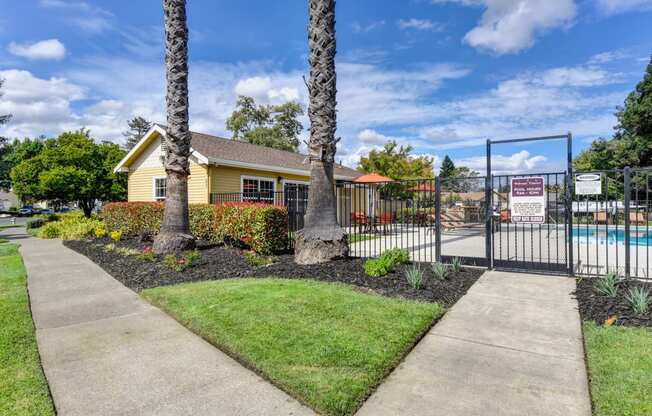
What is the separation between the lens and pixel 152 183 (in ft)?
59.3

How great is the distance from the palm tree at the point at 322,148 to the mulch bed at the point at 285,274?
0.36 m

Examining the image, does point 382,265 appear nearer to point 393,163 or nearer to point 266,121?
point 393,163

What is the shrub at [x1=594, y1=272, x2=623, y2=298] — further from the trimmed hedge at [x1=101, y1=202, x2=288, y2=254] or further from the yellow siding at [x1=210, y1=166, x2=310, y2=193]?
the yellow siding at [x1=210, y1=166, x2=310, y2=193]

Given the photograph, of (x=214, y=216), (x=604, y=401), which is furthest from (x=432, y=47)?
(x=604, y=401)

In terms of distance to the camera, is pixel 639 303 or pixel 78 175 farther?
pixel 78 175

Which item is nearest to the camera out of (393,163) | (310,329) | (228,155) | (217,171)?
(310,329)

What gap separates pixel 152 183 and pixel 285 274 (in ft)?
46.4

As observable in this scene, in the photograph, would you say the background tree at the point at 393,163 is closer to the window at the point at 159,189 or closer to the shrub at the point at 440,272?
the window at the point at 159,189

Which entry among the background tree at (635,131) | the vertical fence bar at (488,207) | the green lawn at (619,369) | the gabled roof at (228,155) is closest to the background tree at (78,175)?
the gabled roof at (228,155)

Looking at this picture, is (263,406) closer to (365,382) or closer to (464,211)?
(365,382)

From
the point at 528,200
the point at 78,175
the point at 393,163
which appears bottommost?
the point at 528,200

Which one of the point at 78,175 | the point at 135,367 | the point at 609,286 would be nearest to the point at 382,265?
the point at 609,286

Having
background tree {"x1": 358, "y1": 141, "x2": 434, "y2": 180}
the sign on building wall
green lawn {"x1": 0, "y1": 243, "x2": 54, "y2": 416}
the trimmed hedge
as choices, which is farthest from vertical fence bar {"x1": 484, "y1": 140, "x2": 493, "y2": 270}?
background tree {"x1": 358, "y1": 141, "x2": 434, "y2": 180}

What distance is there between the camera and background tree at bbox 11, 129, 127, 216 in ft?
68.6
